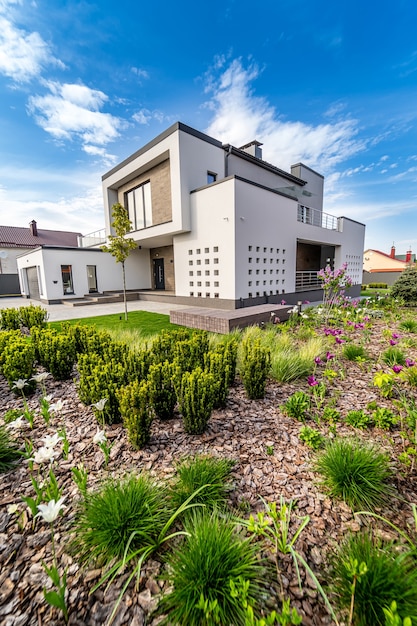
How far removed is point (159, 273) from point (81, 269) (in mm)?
5256

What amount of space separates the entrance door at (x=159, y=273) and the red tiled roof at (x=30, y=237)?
44.8ft

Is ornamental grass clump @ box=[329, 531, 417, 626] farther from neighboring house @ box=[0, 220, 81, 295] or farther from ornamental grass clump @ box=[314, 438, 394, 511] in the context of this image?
neighboring house @ box=[0, 220, 81, 295]

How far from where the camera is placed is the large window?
50.6 ft

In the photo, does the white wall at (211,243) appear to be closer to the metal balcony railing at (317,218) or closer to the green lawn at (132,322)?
the green lawn at (132,322)

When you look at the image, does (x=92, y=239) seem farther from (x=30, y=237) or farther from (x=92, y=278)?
(x=30, y=237)

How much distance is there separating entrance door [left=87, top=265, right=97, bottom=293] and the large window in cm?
400

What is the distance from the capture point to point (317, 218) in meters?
18.3

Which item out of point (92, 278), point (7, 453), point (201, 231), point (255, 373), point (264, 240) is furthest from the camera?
point (92, 278)

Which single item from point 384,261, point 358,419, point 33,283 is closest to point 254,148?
point 33,283

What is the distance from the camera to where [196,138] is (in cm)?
1241

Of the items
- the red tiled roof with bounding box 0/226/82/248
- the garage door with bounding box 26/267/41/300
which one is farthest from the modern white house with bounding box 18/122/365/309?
the red tiled roof with bounding box 0/226/82/248

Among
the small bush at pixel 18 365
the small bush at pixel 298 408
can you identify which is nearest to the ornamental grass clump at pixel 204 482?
the small bush at pixel 298 408

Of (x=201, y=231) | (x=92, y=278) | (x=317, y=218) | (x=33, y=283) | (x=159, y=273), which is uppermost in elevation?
(x=317, y=218)

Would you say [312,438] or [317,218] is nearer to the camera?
[312,438]
